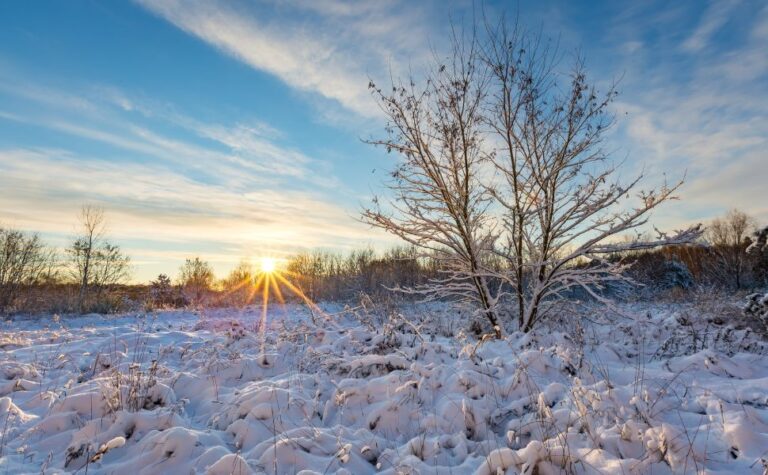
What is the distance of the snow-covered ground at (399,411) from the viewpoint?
2.83 metres

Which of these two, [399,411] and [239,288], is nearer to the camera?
[399,411]

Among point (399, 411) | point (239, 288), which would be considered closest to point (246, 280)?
point (239, 288)

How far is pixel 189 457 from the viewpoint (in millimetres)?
3119

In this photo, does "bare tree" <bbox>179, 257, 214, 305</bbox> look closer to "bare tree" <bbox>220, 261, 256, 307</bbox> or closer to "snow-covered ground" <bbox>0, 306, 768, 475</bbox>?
"bare tree" <bbox>220, 261, 256, 307</bbox>

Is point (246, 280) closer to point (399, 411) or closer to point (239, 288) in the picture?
point (239, 288)

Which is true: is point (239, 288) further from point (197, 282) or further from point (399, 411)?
point (399, 411)

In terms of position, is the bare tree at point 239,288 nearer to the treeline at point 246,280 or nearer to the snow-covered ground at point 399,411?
the treeline at point 246,280

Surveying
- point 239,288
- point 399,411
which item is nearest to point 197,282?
point 239,288

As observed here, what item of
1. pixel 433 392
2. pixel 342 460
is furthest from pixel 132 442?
pixel 433 392

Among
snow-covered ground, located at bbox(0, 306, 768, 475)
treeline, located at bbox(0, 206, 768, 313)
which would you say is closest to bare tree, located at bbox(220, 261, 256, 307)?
Answer: treeline, located at bbox(0, 206, 768, 313)

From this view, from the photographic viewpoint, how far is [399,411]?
3781 mm

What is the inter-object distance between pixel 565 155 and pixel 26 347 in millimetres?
9294

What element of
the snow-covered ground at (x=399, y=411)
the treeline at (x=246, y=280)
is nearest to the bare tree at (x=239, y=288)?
the treeline at (x=246, y=280)

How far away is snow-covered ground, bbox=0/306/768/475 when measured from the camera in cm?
283
